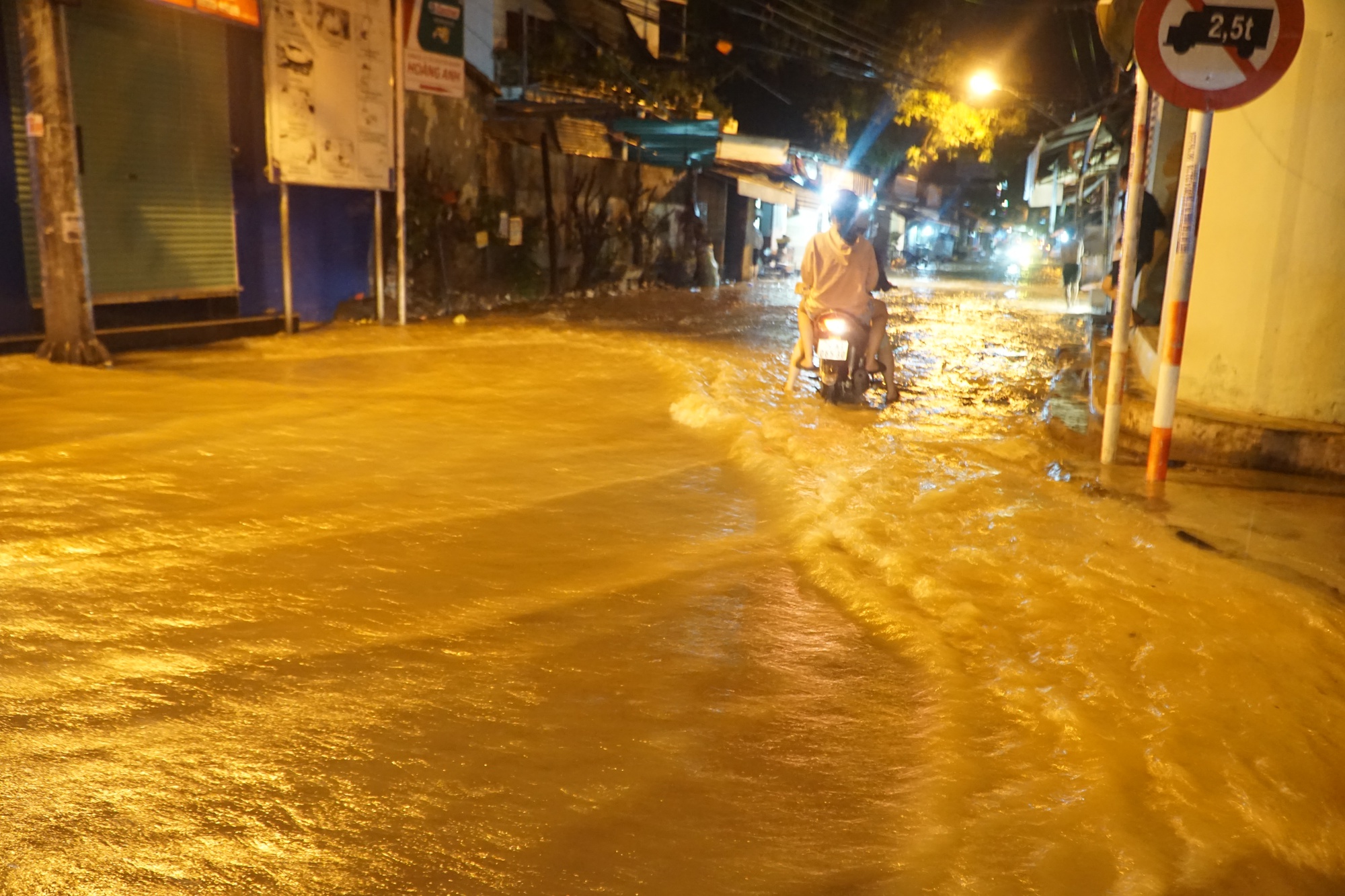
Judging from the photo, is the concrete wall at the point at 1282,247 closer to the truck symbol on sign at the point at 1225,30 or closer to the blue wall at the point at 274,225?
the truck symbol on sign at the point at 1225,30

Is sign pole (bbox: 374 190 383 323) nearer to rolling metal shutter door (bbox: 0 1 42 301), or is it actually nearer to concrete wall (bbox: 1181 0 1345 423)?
rolling metal shutter door (bbox: 0 1 42 301)

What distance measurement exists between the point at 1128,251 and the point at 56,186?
9.06 metres

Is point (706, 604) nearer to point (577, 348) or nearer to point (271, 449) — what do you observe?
point (271, 449)

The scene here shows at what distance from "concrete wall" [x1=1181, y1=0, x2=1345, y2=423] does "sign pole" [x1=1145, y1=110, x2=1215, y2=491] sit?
799mm

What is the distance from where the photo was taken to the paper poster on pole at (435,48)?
14078 millimetres

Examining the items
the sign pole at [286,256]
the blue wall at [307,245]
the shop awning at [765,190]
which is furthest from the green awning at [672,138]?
the sign pole at [286,256]

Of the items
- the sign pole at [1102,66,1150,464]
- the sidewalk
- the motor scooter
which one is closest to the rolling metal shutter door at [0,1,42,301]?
the motor scooter

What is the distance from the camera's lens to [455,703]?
11.6 ft

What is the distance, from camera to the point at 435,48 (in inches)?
568

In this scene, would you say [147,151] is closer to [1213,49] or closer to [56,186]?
[56,186]

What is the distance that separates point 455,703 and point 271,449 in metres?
4.10

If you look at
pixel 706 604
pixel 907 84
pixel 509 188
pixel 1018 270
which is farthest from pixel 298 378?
pixel 1018 270

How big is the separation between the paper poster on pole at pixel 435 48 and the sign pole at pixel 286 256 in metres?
2.38

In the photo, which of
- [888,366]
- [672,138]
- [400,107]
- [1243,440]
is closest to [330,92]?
[400,107]
